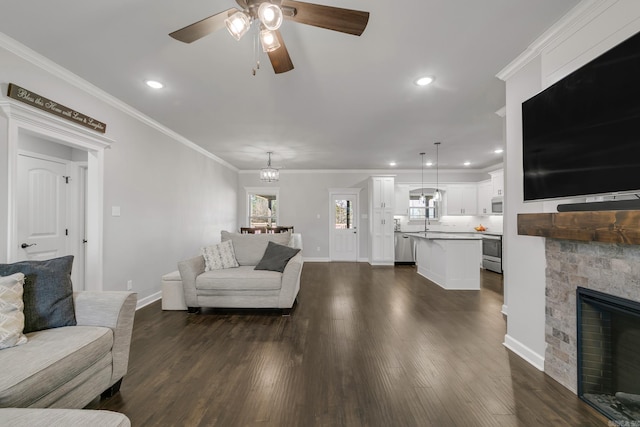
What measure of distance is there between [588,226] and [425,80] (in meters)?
1.89

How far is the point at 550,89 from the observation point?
1.90m

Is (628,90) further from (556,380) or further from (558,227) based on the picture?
(556,380)

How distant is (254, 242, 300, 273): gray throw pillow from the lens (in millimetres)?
3609

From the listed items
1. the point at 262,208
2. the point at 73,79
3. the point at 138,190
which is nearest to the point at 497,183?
the point at 262,208

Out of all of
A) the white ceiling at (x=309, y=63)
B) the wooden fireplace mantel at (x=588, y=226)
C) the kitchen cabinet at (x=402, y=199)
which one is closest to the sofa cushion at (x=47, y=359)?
the white ceiling at (x=309, y=63)

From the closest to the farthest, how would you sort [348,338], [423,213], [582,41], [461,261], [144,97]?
[582,41], [348,338], [144,97], [461,261], [423,213]

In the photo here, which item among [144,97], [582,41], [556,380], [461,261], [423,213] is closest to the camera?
[582,41]

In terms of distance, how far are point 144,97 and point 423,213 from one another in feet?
22.3

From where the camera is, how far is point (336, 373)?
2096 millimetres

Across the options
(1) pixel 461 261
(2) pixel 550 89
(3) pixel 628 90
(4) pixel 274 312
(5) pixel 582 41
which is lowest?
(4) pixel 274 312

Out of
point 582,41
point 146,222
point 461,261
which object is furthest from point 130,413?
point 461,261

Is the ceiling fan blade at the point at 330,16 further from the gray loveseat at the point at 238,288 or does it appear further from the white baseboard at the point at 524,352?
the white baseboard at the point at 524,352

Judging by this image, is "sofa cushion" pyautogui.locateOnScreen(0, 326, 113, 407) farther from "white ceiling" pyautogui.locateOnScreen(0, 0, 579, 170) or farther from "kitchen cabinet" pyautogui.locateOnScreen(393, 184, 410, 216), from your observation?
"kitchen cabinet" pyautogui.locateOnScreen(393, 184, 410, 216)

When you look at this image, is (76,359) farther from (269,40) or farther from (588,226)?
(588,226)
